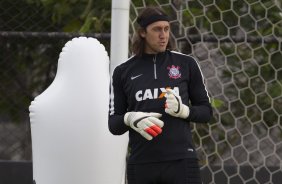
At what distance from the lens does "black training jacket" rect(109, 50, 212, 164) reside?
10.0 feet

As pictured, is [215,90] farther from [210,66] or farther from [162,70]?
[162,70]

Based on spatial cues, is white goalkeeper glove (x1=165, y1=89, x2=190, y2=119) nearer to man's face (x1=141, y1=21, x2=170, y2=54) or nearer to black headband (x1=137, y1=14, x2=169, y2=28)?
man's face (x1=141, y1=21, x2=170, y2=54)

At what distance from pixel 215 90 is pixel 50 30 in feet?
3.93

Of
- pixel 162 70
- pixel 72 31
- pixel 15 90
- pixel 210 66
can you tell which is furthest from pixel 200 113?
pixel 15 90

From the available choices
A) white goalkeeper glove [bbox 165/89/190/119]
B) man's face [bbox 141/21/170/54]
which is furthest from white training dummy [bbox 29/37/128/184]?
white goalkeeper glove [bbox 165/89/190/119]

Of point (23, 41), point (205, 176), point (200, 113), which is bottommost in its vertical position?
point (205, 176)

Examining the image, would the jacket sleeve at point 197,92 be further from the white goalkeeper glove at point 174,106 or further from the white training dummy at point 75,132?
the white training dummy at point 75,132

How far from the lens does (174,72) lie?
313 centimetres

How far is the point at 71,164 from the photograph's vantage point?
3.82 m

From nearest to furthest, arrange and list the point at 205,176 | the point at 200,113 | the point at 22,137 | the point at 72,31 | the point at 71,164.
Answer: the point at 200,113 < the point at 71,164 < the point at 205,176 < the point at 72,31 < the point at 22,137

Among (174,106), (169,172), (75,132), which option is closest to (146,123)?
(174,106)

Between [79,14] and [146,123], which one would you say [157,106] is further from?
[79,14]

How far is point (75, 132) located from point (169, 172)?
2.82ft

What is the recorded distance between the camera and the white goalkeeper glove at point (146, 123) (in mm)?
2955
